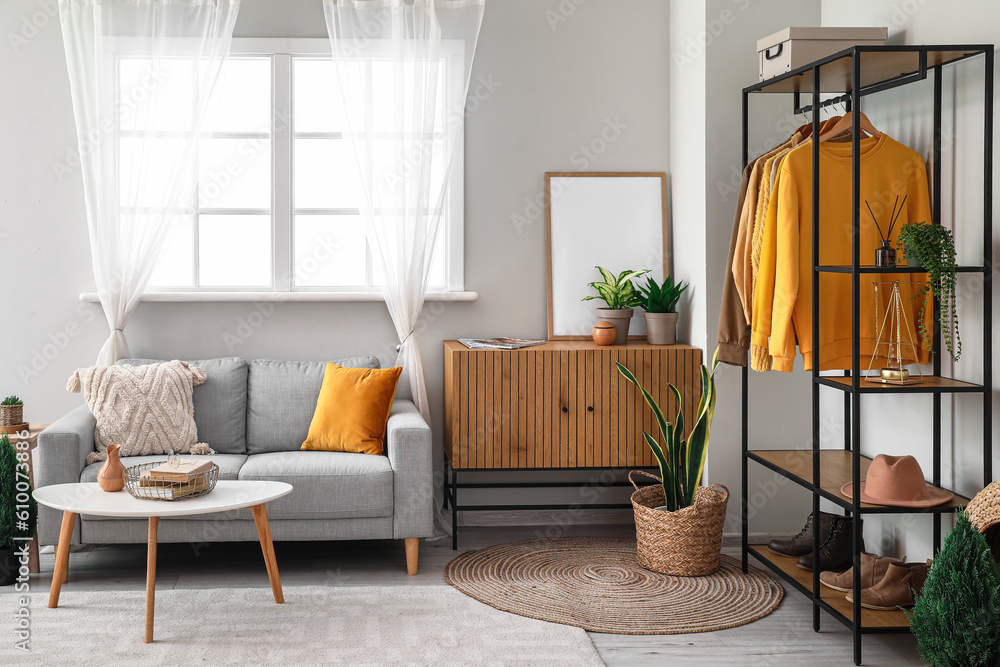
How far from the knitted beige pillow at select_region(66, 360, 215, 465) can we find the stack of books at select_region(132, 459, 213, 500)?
803mm

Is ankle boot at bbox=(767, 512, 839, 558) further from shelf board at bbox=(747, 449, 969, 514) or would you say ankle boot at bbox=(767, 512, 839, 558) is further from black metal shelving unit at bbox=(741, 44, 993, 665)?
shelf board at bbox=(747, 449, 969, 514)

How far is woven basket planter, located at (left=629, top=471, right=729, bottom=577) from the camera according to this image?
3.28m

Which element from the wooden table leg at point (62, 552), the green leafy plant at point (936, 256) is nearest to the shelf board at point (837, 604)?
the green leafy plant at point (936, 256)

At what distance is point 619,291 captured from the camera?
3963 mm

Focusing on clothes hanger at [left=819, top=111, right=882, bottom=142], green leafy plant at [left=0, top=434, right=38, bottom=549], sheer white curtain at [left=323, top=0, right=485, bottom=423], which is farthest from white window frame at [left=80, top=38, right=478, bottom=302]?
clothes hanger at [left=819, top=111, right=882, bottom=142]

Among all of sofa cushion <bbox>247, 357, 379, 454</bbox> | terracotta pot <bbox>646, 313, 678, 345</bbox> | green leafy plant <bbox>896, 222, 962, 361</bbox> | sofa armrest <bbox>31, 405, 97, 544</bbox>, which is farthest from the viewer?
terracotta pot <bbox>646, 313, 678, 345</bbox>

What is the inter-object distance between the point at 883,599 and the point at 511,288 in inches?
86.4

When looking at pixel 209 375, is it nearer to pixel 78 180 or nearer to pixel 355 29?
pixel 78 180

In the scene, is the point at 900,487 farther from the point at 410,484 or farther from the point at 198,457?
the point at 198,457

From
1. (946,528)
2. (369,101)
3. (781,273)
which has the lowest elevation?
(946,528)

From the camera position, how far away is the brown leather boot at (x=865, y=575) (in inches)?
109

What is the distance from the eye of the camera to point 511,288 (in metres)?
4.18

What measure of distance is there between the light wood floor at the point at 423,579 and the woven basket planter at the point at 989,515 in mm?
517

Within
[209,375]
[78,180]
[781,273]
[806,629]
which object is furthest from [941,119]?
[78,180]
